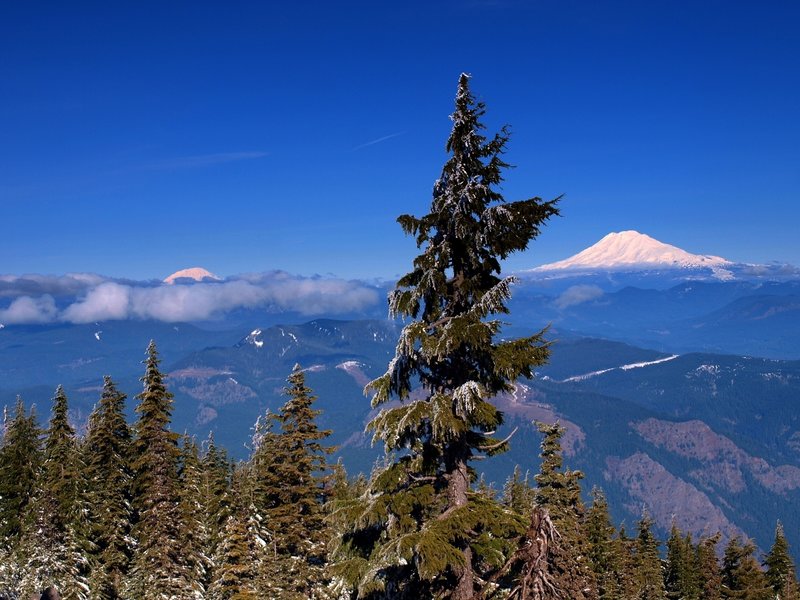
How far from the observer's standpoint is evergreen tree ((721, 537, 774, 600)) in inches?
2618

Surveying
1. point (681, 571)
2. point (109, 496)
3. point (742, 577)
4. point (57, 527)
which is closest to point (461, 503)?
point (109, 496)

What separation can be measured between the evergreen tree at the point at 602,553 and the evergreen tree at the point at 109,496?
36284 millimetres

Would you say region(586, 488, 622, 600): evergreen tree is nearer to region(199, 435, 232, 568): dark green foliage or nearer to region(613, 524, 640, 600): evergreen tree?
region(613, 524, 640, 600): evergreen tree

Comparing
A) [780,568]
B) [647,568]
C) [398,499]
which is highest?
[398,499]

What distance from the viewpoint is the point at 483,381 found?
1295 centimetres

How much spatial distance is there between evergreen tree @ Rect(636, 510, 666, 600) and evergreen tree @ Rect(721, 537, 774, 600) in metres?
9.17

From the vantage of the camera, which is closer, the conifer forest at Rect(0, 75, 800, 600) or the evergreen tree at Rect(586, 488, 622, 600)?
the conifer forest at Rect(0, 75, 800, 600)

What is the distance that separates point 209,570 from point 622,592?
37.7 meters

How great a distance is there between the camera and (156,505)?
126 ft

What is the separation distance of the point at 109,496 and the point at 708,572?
67948 millimetres

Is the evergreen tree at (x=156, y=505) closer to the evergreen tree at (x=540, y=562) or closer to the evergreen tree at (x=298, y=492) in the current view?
the evergreen tree at (x=298, y=492)

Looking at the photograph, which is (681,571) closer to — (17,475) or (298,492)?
(298,492)

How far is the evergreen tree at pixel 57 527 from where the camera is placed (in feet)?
120

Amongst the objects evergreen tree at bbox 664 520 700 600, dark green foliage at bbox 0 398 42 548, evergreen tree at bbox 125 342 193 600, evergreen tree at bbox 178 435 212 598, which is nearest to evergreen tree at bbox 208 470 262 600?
evergreen tree at bbox 125 342 193 600
